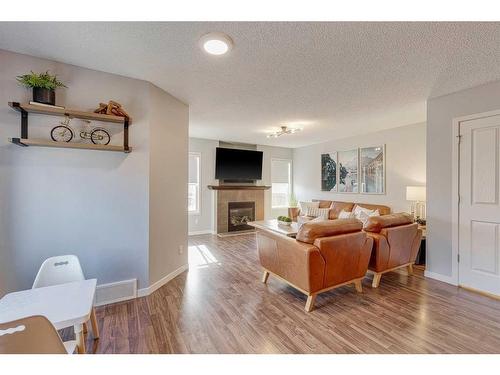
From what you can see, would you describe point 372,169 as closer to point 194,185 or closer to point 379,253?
point 379,253

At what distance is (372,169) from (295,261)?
12.3 feet

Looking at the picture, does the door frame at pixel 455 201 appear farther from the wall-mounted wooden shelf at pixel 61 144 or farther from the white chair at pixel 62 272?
the white chair at pixel 62 272

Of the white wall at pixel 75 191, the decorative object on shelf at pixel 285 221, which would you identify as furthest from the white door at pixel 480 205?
the white wall at pixel 75 191

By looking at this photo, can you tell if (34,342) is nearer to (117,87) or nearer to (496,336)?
(117,87)

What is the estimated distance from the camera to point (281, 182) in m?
7.18

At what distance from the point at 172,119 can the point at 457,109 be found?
3559 mm

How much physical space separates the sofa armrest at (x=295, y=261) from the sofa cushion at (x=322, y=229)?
0.25 ft

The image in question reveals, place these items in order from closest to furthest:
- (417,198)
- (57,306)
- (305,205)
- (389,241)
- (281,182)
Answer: (57,306), (389,241), (417,198), (305,205), (281,182)

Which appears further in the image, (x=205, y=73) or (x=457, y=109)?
(x=457, y=109)

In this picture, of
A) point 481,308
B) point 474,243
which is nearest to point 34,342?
point 481,308

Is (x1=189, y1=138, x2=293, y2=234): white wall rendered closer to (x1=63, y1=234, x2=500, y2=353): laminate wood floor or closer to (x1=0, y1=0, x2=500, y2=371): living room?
(x1=0, y1=0, x2=500, y2=371): living room

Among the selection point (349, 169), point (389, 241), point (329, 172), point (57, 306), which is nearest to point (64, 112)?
point (57, 306)
